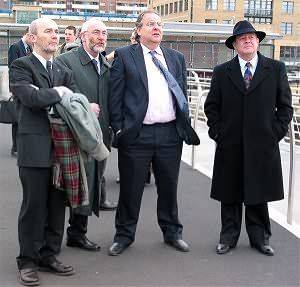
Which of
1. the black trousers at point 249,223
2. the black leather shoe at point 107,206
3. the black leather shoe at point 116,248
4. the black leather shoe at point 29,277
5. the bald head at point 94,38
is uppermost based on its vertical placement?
the bald head at point 94,38

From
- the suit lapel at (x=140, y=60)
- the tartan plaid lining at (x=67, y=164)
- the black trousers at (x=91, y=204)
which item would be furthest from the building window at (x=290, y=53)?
the tartan plaid lining at (x=67, y=164)

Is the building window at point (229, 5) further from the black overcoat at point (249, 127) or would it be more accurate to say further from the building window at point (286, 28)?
the black overcoat at point (249, 127)

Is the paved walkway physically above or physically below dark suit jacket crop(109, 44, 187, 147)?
below

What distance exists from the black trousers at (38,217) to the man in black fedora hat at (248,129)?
4.44ft

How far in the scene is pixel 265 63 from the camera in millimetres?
4629

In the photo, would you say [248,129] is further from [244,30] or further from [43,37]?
[43,37]

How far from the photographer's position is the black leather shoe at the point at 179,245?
4.82 metres

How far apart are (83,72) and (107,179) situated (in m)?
3.05

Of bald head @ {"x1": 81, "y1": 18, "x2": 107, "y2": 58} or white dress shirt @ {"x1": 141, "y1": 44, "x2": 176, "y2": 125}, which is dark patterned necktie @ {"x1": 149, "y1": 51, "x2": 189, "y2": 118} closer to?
white dress shirt @ {"x1": 141, "y1": 44, "x2": 176, "y2": 125}

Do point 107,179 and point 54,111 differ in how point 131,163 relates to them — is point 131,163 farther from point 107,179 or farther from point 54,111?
point 107,179

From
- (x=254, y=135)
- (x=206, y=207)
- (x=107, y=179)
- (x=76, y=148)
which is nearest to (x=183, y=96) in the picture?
(x=254, y=135)

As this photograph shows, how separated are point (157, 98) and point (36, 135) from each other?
112 cm

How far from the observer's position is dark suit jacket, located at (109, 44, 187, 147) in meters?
4.59

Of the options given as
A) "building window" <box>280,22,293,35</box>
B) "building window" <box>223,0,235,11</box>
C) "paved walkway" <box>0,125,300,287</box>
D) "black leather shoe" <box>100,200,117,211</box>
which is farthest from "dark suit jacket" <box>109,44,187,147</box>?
"building window" <box>280,22,293,35</box>
